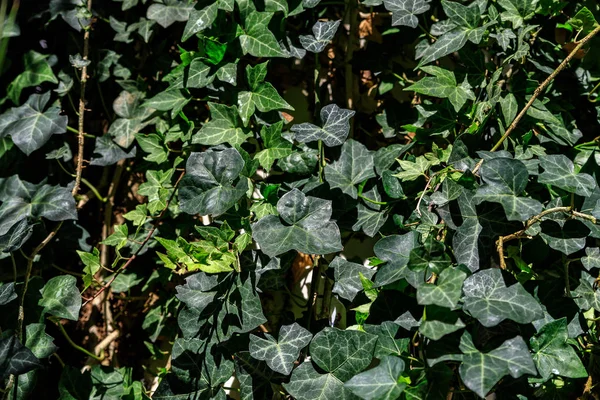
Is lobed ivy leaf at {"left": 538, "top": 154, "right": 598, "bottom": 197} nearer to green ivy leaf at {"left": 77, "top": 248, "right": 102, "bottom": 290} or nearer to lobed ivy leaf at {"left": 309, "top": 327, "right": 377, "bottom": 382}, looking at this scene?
lobed ivy leaf at {"left": 309, "top": 327, "right": 377, "bottom": 382}

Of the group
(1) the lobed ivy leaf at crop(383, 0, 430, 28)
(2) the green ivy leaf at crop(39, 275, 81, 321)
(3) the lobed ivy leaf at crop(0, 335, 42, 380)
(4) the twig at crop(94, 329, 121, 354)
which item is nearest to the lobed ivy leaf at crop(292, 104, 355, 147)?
(1) the lobed ivy leaf at crop(383, 0, 430, 28)

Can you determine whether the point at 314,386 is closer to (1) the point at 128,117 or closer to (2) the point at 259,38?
(2) the point at 259,38

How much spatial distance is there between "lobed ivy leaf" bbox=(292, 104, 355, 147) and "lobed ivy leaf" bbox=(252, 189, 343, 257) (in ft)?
0.49

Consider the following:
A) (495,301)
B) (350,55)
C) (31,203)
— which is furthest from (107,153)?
(495,301)

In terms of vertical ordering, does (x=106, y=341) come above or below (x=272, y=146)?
below

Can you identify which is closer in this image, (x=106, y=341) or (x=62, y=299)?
(x=62, y=299)

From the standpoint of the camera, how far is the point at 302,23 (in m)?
1.76

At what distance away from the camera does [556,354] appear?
1271 mm

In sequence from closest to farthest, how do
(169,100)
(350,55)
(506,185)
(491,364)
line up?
(491,364) → (506,185) → (169,100) → (350,55)

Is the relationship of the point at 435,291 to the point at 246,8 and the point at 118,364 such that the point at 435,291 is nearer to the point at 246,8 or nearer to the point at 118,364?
the point at 246,8

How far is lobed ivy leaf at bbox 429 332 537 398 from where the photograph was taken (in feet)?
3.66

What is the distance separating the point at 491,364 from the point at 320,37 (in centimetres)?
81

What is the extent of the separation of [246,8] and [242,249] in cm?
57

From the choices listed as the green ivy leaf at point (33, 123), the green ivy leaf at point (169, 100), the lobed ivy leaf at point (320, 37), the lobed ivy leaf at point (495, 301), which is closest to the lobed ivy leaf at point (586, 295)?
the lobed ivy leaf at point (495, 301)
